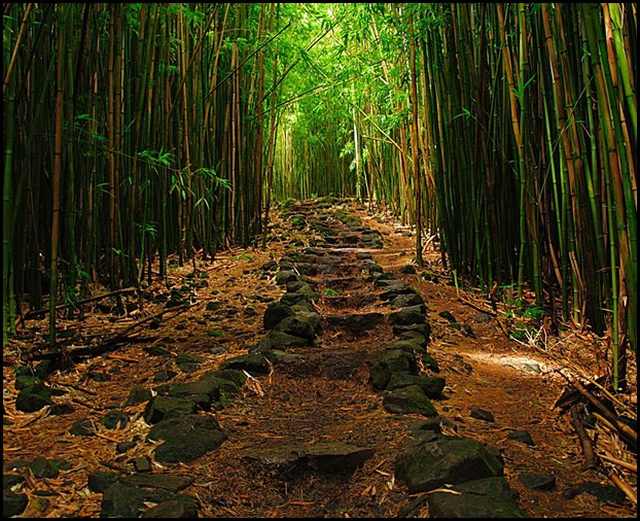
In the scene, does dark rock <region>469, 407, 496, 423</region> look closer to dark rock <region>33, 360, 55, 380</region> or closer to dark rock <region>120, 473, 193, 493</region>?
dark rock <region>120, 473, 193, 493</region>

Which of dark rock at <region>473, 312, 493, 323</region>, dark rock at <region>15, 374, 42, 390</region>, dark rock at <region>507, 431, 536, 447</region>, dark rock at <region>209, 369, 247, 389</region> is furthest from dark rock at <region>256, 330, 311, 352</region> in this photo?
dark rock at <region>507, 431, 536, 447</region>

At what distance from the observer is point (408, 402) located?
150 centimetres

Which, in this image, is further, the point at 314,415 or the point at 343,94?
the point at 343,94

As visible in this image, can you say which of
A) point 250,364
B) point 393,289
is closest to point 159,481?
point 250,364

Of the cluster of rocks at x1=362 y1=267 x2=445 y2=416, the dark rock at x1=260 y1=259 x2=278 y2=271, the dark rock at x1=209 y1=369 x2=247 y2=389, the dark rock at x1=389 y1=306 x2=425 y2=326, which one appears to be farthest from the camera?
the dark rock at x1=260 y1=259 x2=278 y2=271

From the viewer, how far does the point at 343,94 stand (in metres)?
7.40

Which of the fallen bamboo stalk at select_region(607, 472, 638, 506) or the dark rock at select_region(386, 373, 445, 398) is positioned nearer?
the fallen bamboo stalk at select_region(607, 472, 638, 506)

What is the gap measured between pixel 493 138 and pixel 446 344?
951 millimetres

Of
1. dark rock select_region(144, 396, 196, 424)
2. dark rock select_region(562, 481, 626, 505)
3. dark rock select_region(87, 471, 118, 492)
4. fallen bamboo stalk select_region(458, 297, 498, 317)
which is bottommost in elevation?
dark rock select_region(562, 481, 626, 505)

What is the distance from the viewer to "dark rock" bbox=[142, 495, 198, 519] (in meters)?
0.96

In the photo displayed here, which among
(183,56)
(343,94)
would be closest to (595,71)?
(183,56)

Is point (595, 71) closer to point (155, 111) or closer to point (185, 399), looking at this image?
point (185, 399)

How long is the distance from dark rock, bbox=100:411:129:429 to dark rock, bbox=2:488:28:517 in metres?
0.38

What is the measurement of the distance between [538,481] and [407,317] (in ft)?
4.11
